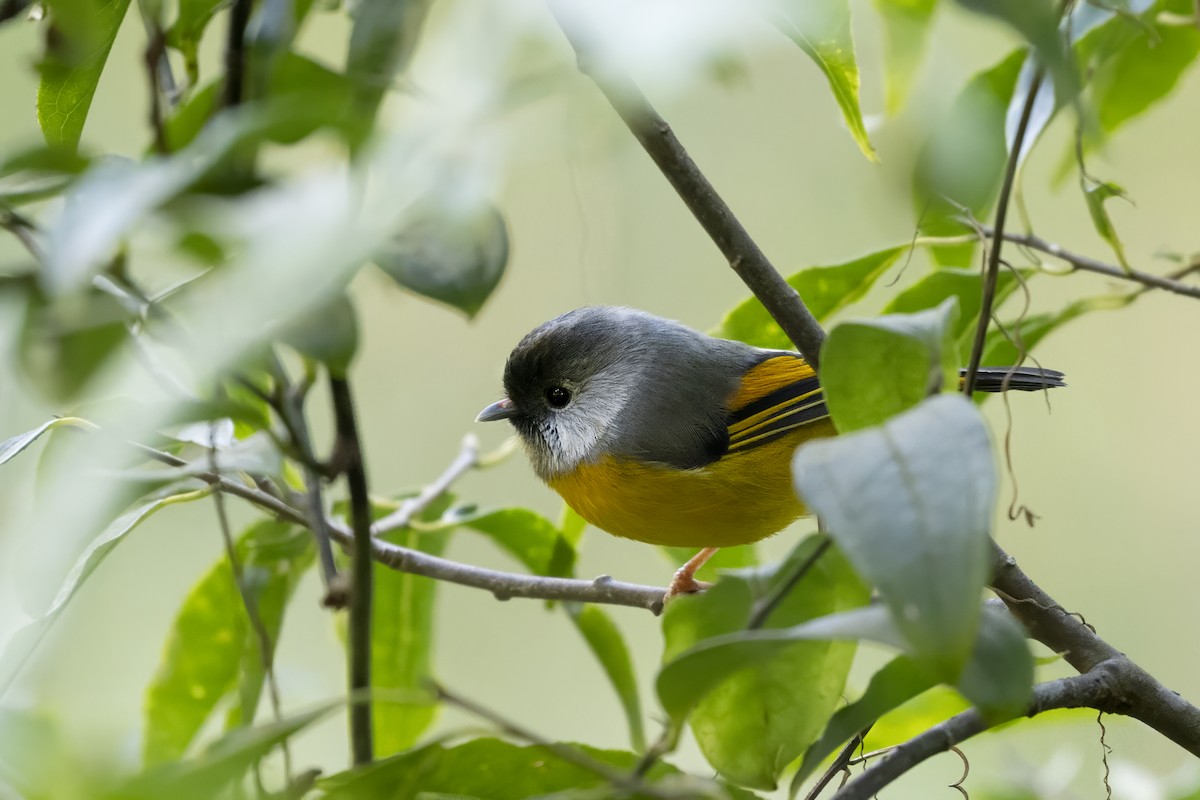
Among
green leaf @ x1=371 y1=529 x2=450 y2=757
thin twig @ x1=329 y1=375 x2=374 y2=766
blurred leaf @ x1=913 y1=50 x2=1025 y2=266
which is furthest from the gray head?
thin twig @ x1=329 y1=375 x2=374 y2=766

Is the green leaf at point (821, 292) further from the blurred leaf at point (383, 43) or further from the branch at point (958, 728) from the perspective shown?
the blurred leaf at point (383, 43)

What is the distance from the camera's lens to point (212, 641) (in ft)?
4.67

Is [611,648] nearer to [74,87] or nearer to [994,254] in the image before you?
[994,254]

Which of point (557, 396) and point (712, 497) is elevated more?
point (557, 396)

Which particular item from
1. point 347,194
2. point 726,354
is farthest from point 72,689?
point 726,354

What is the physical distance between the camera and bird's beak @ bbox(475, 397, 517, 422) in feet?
7.03

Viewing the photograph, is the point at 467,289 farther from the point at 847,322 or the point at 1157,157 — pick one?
the point at 1157,157

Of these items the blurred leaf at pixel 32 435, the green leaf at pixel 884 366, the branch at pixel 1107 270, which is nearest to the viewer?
the green leaf at pixel 884 366

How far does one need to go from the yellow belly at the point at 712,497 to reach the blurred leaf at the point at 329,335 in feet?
4.48

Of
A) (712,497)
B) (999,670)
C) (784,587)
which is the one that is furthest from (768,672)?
(712,497)

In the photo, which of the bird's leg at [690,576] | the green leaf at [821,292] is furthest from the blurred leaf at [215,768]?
the bird's leg at [690,576]

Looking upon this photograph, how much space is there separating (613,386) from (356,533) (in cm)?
147

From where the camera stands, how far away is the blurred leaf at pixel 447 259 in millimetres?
563

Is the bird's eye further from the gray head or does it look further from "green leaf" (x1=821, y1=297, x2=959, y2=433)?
"green leaf" (x1=821, y1=297, x2=959, y2=433)
